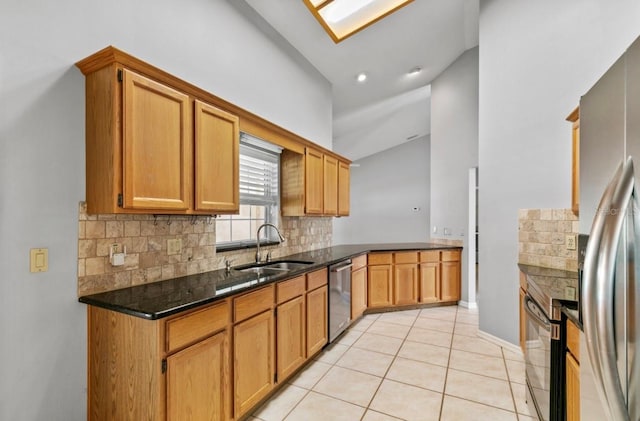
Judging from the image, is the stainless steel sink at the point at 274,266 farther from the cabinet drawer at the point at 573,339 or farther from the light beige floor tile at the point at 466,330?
the light beige floor tile at the point at 466,330

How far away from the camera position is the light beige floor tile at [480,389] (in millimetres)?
2229

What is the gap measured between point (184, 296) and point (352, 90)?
4.00 metres

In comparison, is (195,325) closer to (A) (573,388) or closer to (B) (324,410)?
(B) (324,410)

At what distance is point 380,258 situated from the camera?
4270mm

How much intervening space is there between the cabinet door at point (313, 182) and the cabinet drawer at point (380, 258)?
3.50 feet

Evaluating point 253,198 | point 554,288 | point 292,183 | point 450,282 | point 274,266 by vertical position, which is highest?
point 292,183

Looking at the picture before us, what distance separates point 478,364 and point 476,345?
454mm

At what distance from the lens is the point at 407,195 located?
8.49 meters

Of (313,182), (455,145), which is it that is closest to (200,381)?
(313,182)

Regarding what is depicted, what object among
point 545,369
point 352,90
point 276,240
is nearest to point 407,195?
point 352,90

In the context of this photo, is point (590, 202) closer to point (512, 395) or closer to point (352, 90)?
point (512, 395)

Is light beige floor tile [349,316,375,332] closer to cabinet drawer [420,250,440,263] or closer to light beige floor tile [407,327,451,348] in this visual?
light beige floor tile [407,327,451,348]

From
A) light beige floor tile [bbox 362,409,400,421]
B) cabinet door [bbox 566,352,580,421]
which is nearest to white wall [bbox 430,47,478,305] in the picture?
light beige floor tile [bbox 362,409,400,421]

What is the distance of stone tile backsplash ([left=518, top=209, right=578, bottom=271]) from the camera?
2.60 meters
